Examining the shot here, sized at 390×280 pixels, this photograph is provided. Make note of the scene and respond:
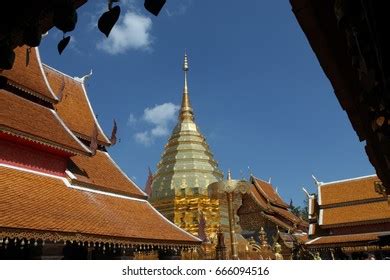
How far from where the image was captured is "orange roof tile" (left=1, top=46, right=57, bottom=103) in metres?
10.9

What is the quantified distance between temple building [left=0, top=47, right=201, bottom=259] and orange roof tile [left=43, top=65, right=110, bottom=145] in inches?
3.3

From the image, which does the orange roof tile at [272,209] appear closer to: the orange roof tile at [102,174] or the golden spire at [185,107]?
the golden spire at [185,107]

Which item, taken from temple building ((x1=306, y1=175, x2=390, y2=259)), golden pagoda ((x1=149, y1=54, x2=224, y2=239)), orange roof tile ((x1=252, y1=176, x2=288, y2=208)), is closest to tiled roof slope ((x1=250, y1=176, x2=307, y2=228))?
orange roof tile ((x1=252, y1=176, x2=288, y2=208))

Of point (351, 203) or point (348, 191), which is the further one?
point (348, 191)

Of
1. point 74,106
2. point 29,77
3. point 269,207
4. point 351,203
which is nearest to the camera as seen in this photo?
point 29,77

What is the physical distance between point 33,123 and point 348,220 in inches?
716

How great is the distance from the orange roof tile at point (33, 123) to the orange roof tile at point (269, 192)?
22.5 m

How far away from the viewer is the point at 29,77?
11688mm

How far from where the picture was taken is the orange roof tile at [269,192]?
3194 cm

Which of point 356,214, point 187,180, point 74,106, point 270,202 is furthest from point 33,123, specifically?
point 270,202

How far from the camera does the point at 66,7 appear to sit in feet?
5.00

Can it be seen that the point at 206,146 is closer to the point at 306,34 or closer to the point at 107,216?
the point at 107,216

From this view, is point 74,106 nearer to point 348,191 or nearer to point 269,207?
point 348,191

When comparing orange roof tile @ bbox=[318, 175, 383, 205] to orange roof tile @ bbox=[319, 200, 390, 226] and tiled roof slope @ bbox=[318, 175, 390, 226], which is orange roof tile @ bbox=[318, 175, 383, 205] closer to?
tiled roof slope @ bbox=[318, 175, 390, 226]
